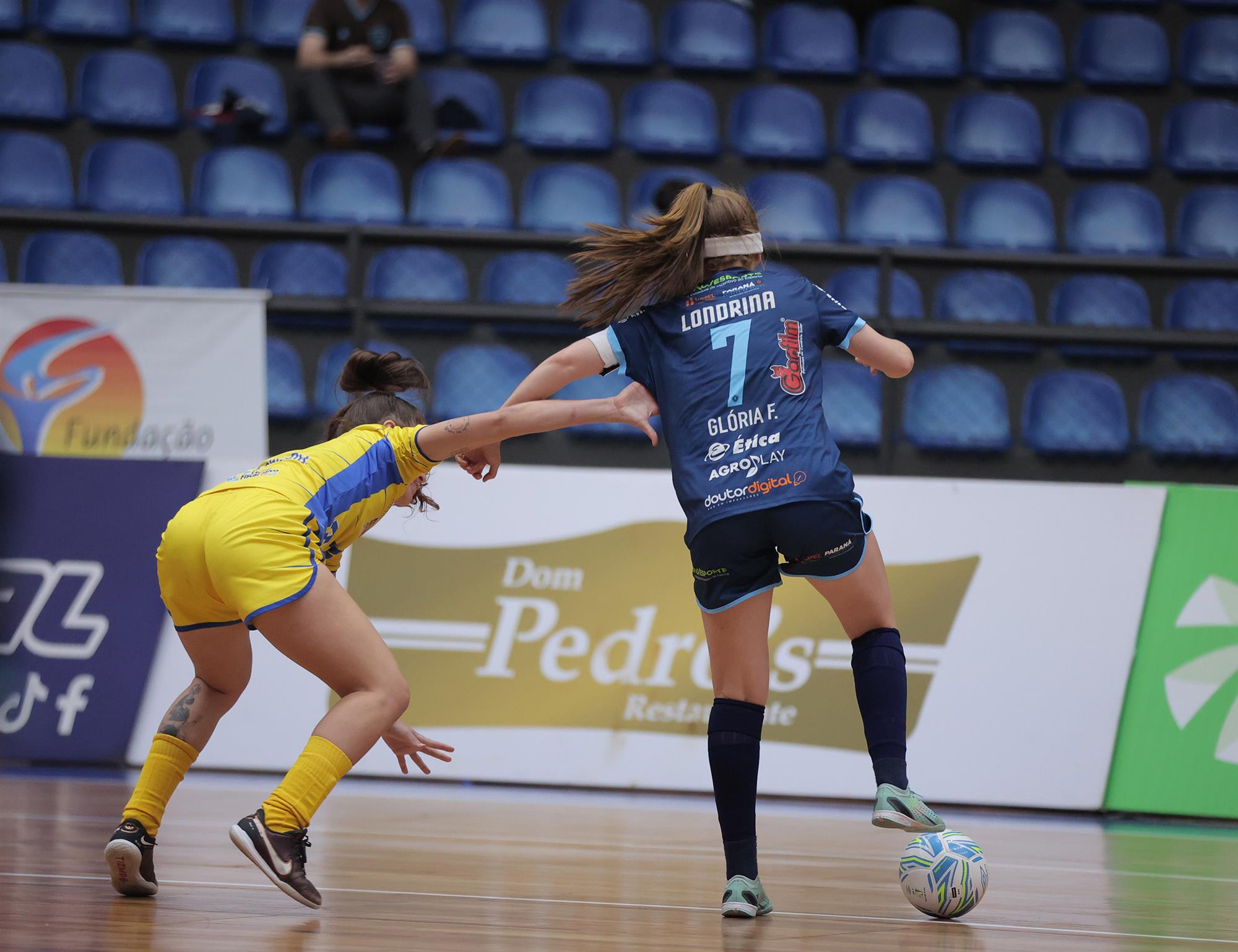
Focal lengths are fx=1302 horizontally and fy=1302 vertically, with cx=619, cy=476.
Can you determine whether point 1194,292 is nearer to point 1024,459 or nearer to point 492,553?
point 1024,459

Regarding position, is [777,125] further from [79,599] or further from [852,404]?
[79,599]

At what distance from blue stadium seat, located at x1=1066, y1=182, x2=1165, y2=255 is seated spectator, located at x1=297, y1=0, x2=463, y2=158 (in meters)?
4.36

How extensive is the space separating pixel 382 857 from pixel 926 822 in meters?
1.74

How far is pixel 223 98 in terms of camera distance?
9094mm

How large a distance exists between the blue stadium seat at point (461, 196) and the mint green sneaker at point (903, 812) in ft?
20.5

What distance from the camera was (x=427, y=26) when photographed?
9.79 metres

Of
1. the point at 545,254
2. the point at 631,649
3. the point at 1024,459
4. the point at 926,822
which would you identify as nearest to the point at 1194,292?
the point at 1024,459

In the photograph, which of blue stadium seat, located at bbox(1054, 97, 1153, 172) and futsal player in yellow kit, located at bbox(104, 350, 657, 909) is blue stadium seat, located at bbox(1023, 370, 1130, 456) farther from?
futsal player in yellow kit, located at bbox(104, 350, 657, 909)

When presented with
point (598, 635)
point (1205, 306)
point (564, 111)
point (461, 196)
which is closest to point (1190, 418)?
point (1205, 306)

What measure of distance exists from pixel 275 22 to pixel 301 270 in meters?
Answer: 2.56

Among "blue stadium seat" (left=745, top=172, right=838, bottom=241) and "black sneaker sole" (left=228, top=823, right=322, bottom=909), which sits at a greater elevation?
"blue stadium seat" (left=745, top=172, right=838, bottom=241)

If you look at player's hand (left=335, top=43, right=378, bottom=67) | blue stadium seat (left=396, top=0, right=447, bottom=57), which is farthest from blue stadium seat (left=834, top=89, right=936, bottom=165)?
player's hand (left=335, top=43, right=378, bottom=67)

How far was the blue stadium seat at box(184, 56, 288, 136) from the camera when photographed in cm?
932

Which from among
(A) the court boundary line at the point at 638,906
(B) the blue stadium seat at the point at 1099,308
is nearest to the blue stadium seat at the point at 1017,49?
(B) the blue stadium seat at the point at 1099,308
